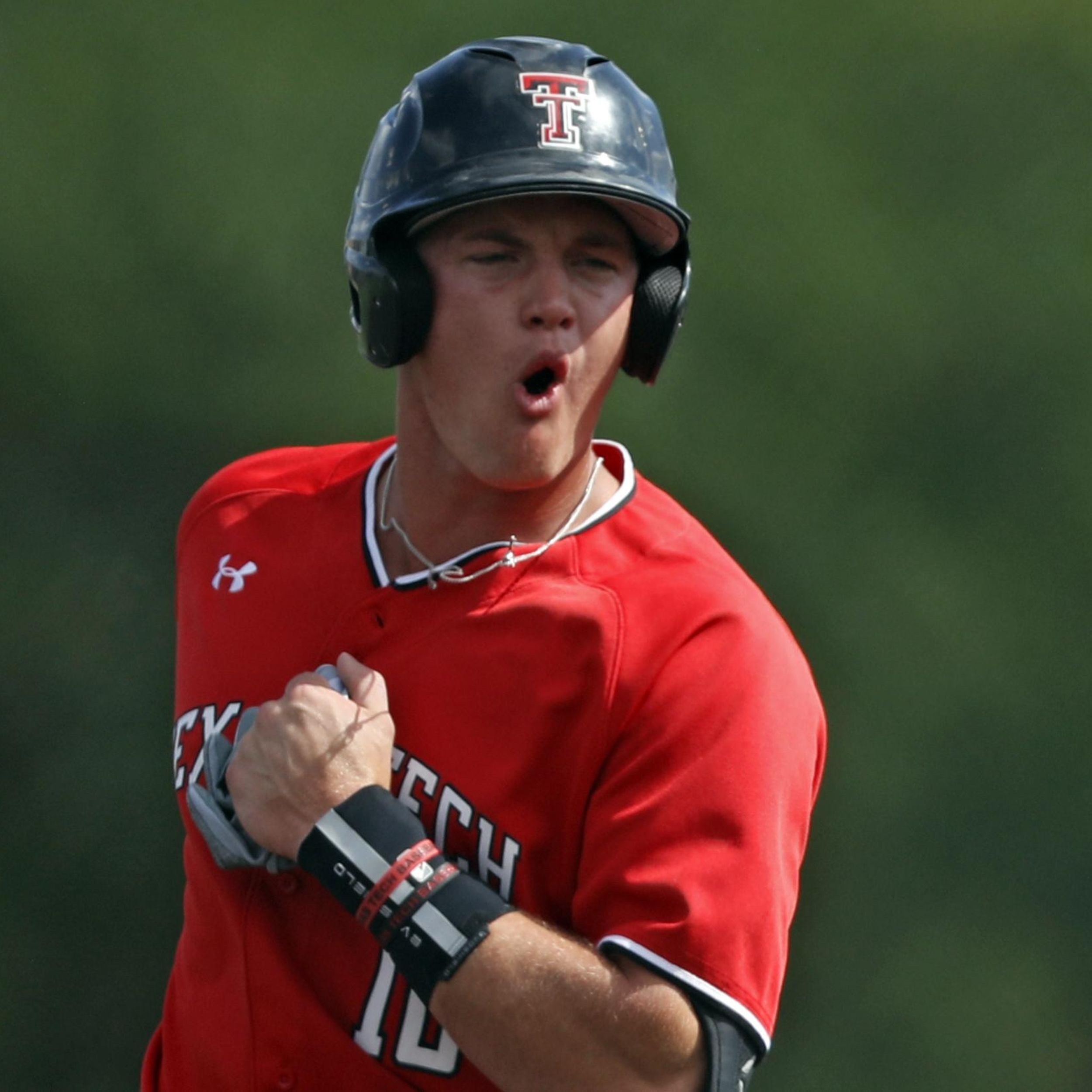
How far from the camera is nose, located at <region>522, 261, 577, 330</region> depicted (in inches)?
73.6

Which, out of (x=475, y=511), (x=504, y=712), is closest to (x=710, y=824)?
(x=504, y=712)

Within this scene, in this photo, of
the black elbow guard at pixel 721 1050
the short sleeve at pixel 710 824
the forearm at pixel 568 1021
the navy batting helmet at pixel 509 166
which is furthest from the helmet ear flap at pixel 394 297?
the black elbow guard at pixel 721 1050

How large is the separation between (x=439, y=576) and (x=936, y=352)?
1.76m

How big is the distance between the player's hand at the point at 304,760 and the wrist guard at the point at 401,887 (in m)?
0.03

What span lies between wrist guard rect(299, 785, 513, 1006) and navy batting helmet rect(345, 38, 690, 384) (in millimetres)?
617

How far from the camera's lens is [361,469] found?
2312mm

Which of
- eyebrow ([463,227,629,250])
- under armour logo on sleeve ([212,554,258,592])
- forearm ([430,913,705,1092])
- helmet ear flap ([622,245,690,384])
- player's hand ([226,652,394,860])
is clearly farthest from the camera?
under armour logo on sleeve ([212,554,258,592])

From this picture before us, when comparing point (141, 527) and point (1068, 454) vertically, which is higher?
point (1068, 454)

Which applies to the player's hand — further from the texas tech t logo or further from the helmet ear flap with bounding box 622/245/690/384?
the texas tech t logo

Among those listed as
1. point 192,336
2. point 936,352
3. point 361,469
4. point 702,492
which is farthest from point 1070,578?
point 192,336

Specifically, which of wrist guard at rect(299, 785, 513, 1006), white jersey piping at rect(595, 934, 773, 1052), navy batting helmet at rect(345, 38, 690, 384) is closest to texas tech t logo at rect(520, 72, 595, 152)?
navy batting helmet at rect(345, 38, 690, 384)

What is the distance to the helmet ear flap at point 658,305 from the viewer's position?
6.59 ft

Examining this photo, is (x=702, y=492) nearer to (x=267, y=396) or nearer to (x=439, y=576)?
(x=267, y=396)

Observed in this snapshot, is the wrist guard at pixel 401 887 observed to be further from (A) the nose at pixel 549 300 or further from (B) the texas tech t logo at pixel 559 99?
(B) the texas tech t logo at pixel 559 99
